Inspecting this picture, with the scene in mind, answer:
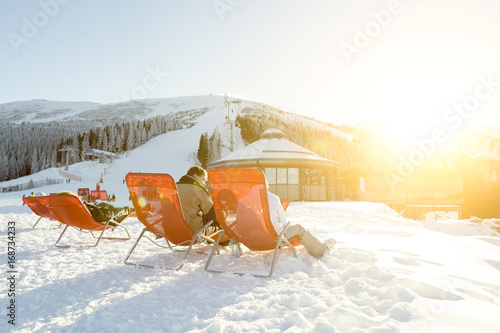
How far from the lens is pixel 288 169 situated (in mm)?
22766

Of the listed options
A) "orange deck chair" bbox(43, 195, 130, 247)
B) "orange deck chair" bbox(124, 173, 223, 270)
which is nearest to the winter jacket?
"orange deck chair" bbox(124, 173, 223, 270)

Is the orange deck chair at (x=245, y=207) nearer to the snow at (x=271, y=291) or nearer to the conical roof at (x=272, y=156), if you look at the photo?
the snow at (x=271, y=291)

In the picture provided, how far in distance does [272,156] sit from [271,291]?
19.7 m

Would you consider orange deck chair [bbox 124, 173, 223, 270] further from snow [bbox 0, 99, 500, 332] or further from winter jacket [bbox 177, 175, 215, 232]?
snow [bbox 0, 99, 500, 332]

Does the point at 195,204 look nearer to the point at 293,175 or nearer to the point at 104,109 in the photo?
the point at 293,175

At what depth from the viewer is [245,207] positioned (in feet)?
12.2

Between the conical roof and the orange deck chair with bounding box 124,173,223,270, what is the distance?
17669mm

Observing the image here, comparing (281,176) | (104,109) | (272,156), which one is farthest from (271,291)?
(104,109)

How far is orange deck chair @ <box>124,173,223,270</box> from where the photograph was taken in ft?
13.0

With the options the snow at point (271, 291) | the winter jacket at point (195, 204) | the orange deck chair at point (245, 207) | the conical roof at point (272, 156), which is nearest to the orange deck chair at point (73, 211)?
the snow at point (271, 291)

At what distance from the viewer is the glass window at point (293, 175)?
22.7 metres

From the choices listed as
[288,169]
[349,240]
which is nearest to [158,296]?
[349,240]

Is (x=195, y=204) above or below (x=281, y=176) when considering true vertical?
below

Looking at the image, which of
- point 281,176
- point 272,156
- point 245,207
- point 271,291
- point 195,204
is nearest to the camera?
point 271,291
